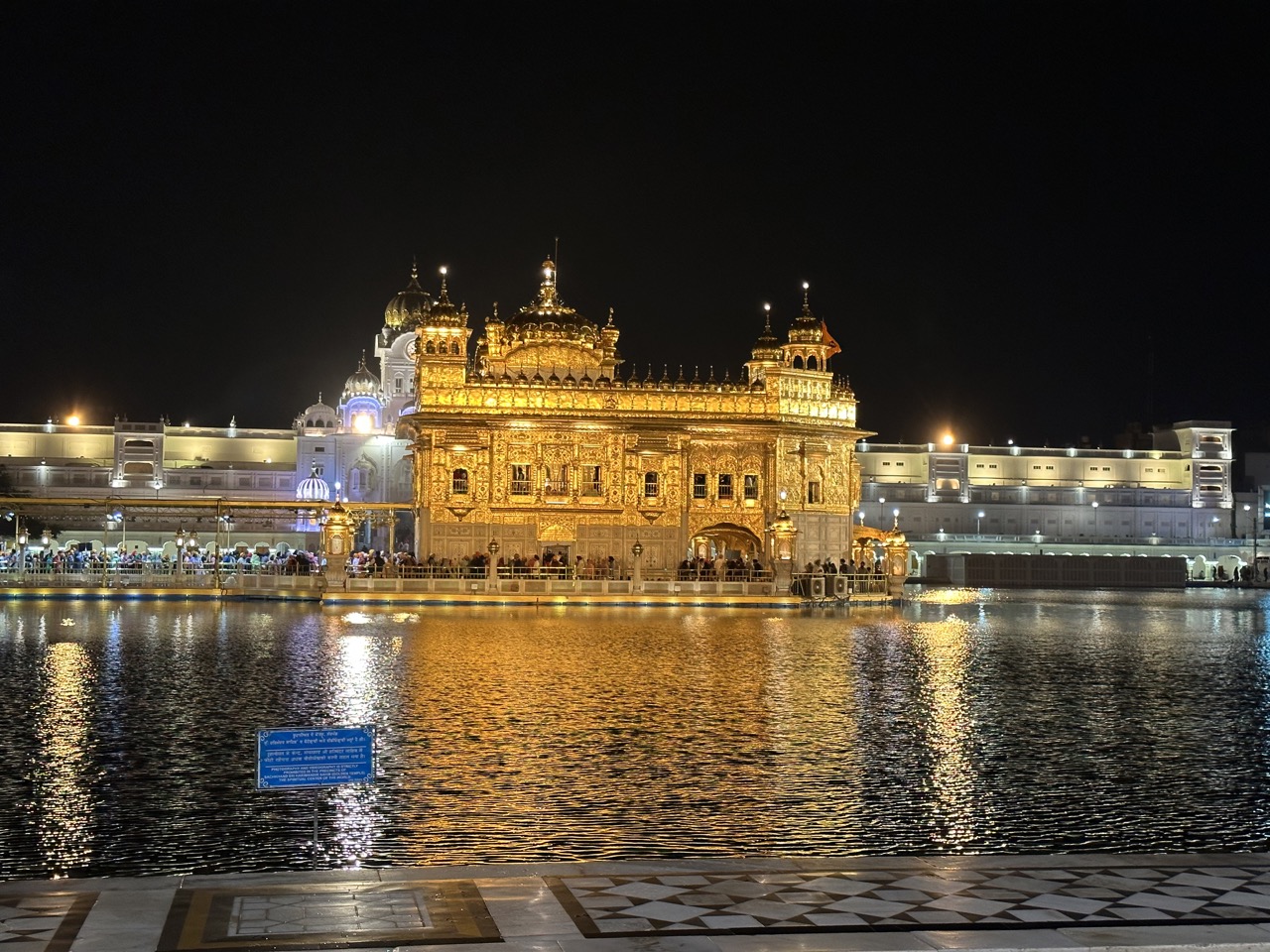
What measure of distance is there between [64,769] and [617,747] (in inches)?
244

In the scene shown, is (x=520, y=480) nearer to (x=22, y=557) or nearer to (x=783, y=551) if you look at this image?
(x=783, y=551)

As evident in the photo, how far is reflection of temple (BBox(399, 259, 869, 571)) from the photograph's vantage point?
195ft

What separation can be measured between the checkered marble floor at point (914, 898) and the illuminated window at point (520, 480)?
160ft

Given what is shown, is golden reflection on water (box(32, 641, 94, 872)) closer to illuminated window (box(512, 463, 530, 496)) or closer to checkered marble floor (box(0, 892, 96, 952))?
checkered marble floor (box(0, 892, 96, 952))

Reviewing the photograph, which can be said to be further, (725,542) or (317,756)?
(725,542)

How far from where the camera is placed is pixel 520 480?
197 ft

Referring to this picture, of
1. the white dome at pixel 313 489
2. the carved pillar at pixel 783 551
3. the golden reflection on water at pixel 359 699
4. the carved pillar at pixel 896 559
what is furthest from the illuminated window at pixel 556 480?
the white dome at pixel 313 489

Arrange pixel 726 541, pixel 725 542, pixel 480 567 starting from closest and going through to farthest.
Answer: pixel 480 567
pixel 726 541
pixel 725 542

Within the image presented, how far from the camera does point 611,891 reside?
34.5 feet

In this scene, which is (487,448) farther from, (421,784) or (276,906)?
(276,906)

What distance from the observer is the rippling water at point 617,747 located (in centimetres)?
1366

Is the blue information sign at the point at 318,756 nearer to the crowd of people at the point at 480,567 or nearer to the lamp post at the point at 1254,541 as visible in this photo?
the crowd of people at the point at 480,567

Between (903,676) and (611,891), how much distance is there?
18211 mm

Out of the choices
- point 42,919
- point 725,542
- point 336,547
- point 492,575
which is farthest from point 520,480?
point 42,919
